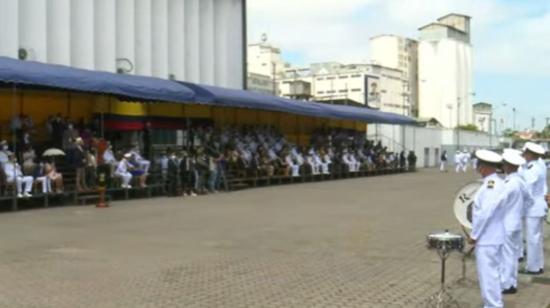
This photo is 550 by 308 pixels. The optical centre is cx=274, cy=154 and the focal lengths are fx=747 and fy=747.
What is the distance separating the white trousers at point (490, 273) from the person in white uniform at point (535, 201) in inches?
118

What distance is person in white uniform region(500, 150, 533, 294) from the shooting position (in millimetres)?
8125

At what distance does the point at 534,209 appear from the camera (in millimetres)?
9875

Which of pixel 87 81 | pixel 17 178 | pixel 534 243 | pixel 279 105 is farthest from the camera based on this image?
pixel 279 105

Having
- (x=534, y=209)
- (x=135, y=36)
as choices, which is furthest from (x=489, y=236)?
(x=135, y=36)

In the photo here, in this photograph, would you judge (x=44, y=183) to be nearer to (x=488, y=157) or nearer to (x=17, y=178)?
(x=17, y=178)

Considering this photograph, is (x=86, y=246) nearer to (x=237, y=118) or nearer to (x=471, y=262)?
(x=471, y=262)

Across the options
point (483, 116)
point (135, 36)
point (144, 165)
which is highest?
point (483, 116)

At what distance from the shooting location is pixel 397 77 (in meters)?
122

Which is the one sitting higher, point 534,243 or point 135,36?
point 135,36

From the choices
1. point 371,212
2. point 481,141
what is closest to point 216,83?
point 371,212

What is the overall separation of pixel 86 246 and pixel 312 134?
30.8m

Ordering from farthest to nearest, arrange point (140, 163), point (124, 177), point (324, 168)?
point (324, 168) < point (140, 163) < point (124, 177)

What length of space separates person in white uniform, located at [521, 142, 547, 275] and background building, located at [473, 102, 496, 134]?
124094 mm

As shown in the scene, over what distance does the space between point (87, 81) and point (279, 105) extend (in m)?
11.5
